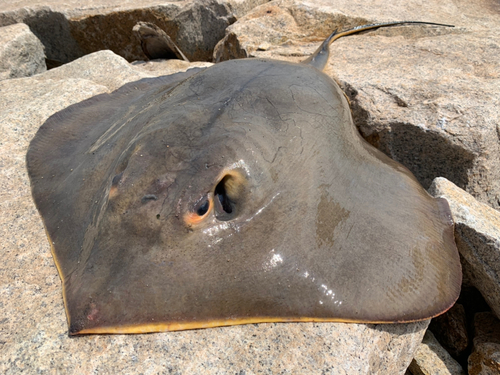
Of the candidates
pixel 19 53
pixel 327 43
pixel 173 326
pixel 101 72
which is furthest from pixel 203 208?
pixel 19 53

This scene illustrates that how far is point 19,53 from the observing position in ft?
15.9

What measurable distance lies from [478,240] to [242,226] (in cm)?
162

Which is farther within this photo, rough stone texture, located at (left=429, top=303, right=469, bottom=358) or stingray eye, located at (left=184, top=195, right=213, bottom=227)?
rough stone texture, located at (left=429, top=303, right=469, bottom=358)

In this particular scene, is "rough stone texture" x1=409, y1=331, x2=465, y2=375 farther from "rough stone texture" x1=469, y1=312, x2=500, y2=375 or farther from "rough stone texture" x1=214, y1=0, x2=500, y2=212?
"rough stone texture" x1=214, y1=0, x2=500, y2=212

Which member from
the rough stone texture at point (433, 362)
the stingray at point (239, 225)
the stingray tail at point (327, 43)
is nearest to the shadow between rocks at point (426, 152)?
the stingray at point (239, 225)

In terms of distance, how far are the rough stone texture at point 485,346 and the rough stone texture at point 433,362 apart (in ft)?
0.38

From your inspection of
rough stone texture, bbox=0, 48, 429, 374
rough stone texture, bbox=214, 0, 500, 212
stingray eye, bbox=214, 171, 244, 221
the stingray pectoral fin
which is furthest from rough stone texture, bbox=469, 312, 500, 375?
stingray eye, bbox=214, 171, 244, 221

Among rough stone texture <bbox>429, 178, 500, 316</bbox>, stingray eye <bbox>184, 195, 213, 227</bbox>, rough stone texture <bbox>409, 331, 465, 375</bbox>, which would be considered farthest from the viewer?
rough stone texture <bbox>409, 331, 465, 375</bbox>

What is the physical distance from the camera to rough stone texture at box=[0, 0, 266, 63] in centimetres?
622

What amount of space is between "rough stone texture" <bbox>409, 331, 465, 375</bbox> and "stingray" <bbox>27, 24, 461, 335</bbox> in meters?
0.89

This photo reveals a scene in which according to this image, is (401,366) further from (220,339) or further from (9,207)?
(9,207)

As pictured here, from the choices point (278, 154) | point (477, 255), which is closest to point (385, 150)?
point (477, 255)

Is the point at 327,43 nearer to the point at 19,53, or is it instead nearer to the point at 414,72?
the point at 414,72

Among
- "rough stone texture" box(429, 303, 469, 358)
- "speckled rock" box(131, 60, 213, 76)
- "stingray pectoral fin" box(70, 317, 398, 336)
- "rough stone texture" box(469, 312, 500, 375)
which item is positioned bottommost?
"rough stone texture" box(429, 303, 469, 358)
